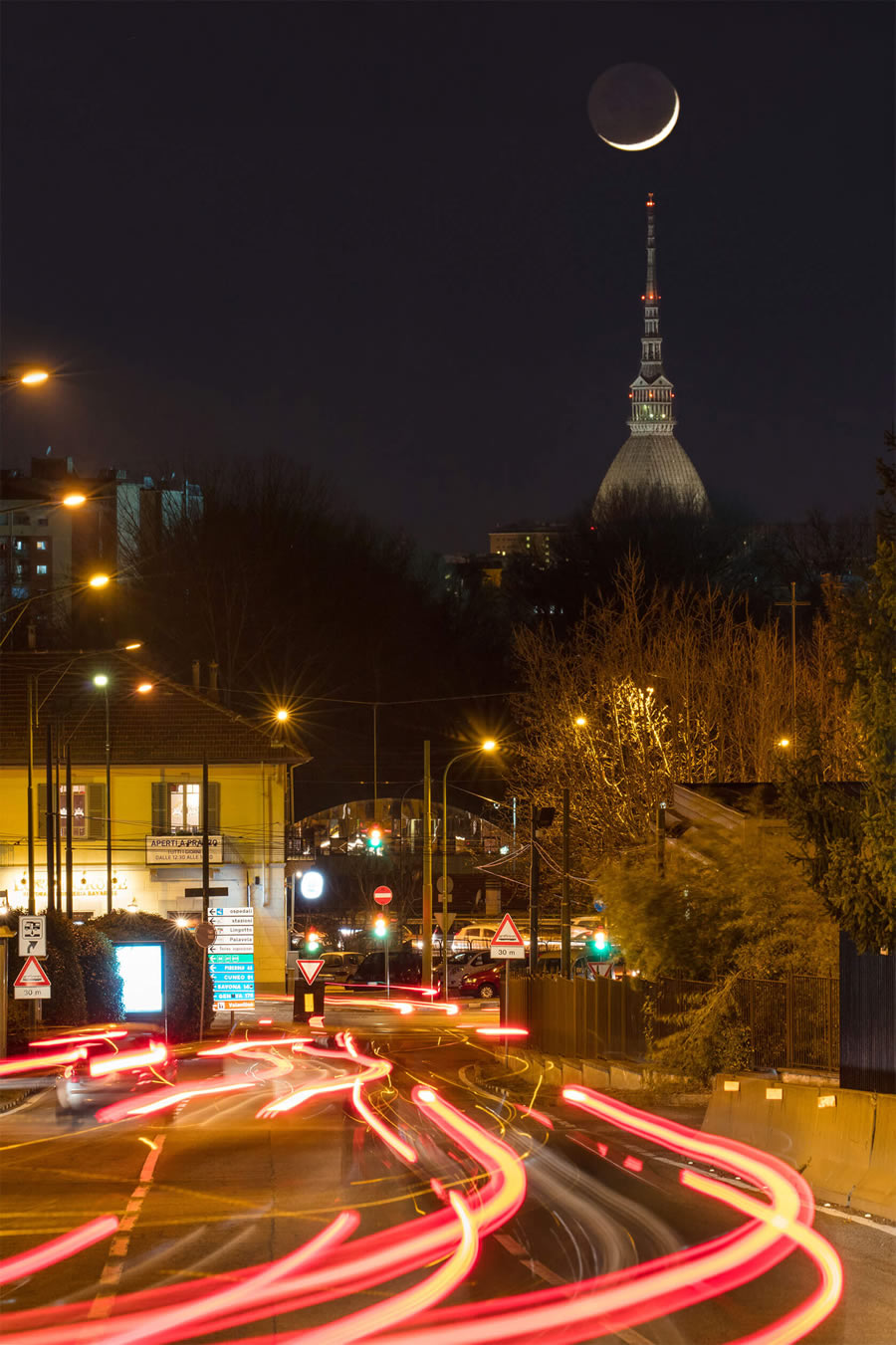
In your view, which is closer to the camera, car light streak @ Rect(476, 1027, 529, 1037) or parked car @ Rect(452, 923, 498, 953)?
car light streak @ Rect(476, 1027, 529, 1037)

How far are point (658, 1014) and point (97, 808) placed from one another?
36.1 m

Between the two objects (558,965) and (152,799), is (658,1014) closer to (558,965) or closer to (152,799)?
(558,965)

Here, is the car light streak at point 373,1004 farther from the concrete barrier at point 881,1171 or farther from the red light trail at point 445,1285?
the concrete barrier at point 881,1171

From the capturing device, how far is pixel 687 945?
26500mm

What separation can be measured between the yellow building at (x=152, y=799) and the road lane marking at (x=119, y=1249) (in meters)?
41.1

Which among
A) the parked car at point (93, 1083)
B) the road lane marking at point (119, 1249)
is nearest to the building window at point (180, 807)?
the parked car at point (93, 1083)

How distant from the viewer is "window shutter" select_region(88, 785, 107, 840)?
58.5 meters

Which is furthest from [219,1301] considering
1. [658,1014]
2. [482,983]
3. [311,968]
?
[482,983]

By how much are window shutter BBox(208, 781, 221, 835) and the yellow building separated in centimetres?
5

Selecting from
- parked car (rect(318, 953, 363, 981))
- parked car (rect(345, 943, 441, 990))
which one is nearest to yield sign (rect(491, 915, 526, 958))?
parked car (rect(345, 943, 441, 990))

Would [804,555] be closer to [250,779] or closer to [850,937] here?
[250,779]

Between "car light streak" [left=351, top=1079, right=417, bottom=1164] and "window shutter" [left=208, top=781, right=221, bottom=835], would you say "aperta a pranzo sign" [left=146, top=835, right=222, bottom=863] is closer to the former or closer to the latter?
"window shutter" [left=208, top=781, right=221, bottom=835]

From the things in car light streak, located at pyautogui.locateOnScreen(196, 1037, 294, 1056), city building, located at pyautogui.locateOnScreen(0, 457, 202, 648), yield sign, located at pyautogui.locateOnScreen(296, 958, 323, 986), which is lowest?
car light streak, located at pyautogui.locateOnScreen(196, 1037, 294, 1056)

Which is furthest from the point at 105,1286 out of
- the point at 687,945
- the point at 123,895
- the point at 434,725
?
the point at 434,725
